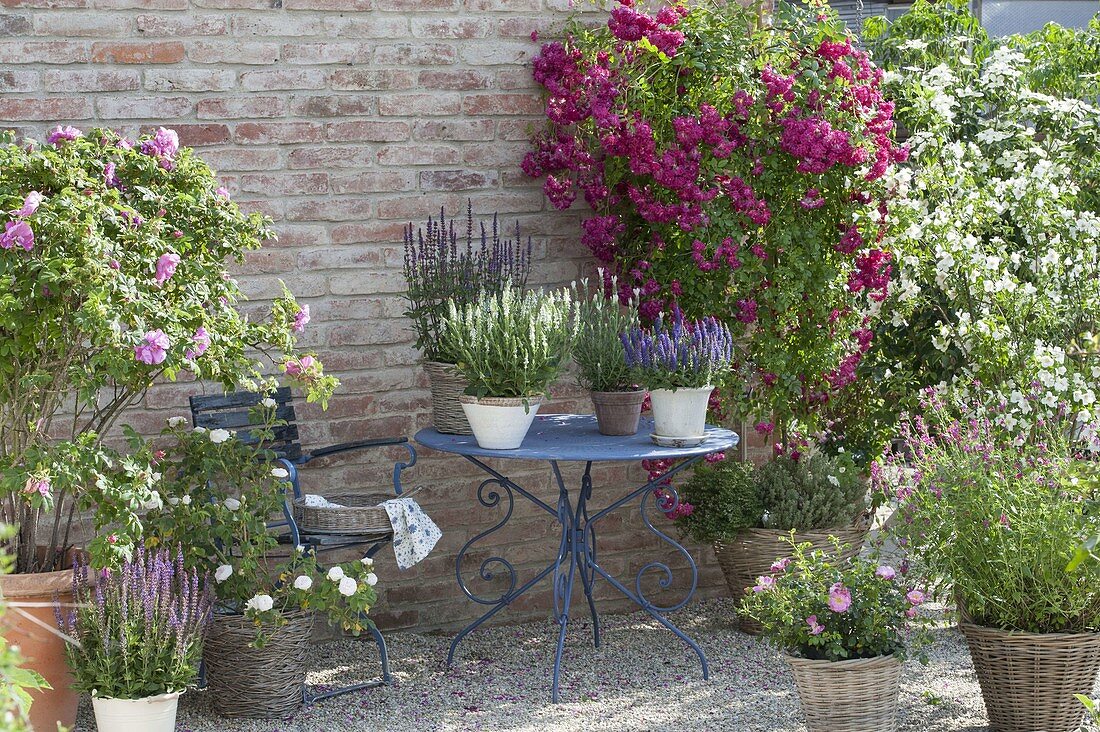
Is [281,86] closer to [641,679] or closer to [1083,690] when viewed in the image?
[641,679]

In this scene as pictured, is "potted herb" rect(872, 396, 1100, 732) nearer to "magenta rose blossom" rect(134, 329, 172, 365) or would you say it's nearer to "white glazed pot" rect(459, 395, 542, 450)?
"white glazed pot" rect(459, 395, 542, 450)

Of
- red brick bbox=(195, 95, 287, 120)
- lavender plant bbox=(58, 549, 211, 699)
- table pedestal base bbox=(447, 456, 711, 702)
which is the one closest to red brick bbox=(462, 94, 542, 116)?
red brick bbox=(195, 95, 287, 120)

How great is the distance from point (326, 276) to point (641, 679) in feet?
5.19

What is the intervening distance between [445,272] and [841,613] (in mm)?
1571

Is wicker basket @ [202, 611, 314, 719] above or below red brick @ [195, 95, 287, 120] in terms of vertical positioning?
below

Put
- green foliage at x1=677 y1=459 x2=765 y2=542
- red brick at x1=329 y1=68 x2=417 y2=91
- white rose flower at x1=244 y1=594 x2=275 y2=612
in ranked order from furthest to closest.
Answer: green foliage at x1=677 y1=459 x2=765 y2=542
red brick at x1=329 y1=68 x2=417 y2=91
white rose flower at x1=244 y1=594 x2=275 y2=612

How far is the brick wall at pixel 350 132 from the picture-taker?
3.72 m

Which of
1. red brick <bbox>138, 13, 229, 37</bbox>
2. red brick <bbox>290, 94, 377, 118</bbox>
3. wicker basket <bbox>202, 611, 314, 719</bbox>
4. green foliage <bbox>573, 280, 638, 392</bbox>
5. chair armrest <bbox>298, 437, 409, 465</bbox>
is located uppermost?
red brick <bbox>138, 13, 229, 37</bbox>

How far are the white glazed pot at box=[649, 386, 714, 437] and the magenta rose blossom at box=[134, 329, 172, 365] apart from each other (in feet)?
4.45

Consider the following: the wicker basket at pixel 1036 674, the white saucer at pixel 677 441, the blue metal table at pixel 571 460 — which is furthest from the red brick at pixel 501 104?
the wicker basket at pixel 1036 674

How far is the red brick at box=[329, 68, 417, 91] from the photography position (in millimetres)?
4027

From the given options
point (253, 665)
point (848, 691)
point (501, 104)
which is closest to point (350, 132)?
point (501, 104)

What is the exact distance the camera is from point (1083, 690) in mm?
3242

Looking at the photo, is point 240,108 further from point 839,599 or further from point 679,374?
point 839,599
